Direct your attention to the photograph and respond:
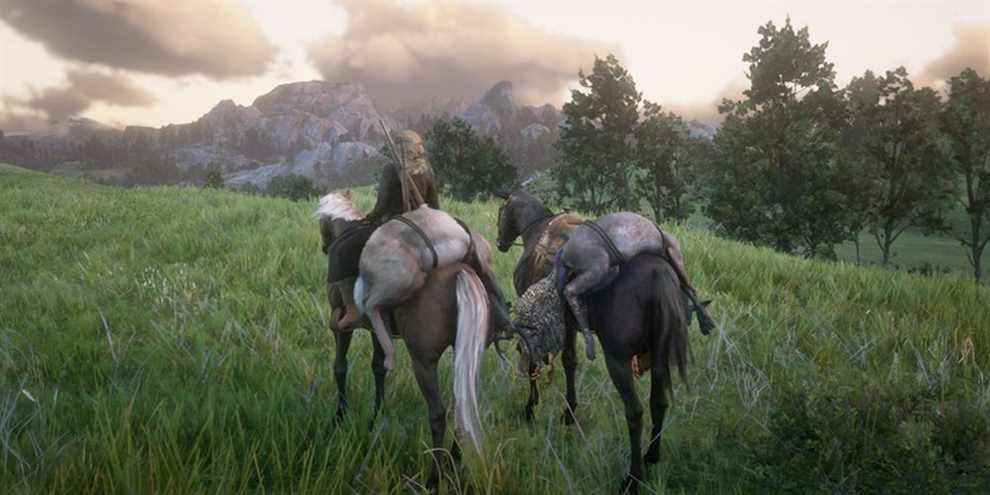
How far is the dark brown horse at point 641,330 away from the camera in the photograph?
3385 millimetres

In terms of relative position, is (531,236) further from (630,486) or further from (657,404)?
(630,486)

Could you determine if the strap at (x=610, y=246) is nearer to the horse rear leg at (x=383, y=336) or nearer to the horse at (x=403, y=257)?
the horse at (x=403, y=257)

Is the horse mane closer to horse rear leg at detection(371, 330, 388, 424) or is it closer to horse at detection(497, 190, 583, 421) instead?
horse rear leg at detection(371, 330, 388, 424)

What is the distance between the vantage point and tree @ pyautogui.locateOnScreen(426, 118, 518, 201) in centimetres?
4050

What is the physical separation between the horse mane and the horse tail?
1.17 m

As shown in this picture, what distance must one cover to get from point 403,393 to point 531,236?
168 cm

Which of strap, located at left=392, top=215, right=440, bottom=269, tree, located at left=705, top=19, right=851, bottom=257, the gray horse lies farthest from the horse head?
tree, located at left=705, top=19, right=851, bottom=257

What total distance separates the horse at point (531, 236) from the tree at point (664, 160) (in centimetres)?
4149

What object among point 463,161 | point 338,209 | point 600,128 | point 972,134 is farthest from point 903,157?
point 338,209

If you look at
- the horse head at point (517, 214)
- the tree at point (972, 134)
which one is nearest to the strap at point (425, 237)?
the horse head at point (517, 214)

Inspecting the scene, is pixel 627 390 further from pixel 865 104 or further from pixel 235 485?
pixel 865 104

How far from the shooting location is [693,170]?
45000 mm

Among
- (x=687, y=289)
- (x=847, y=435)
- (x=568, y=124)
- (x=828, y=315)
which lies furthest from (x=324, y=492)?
(x=568, y=124)

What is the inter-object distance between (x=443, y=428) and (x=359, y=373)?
5.83ft
